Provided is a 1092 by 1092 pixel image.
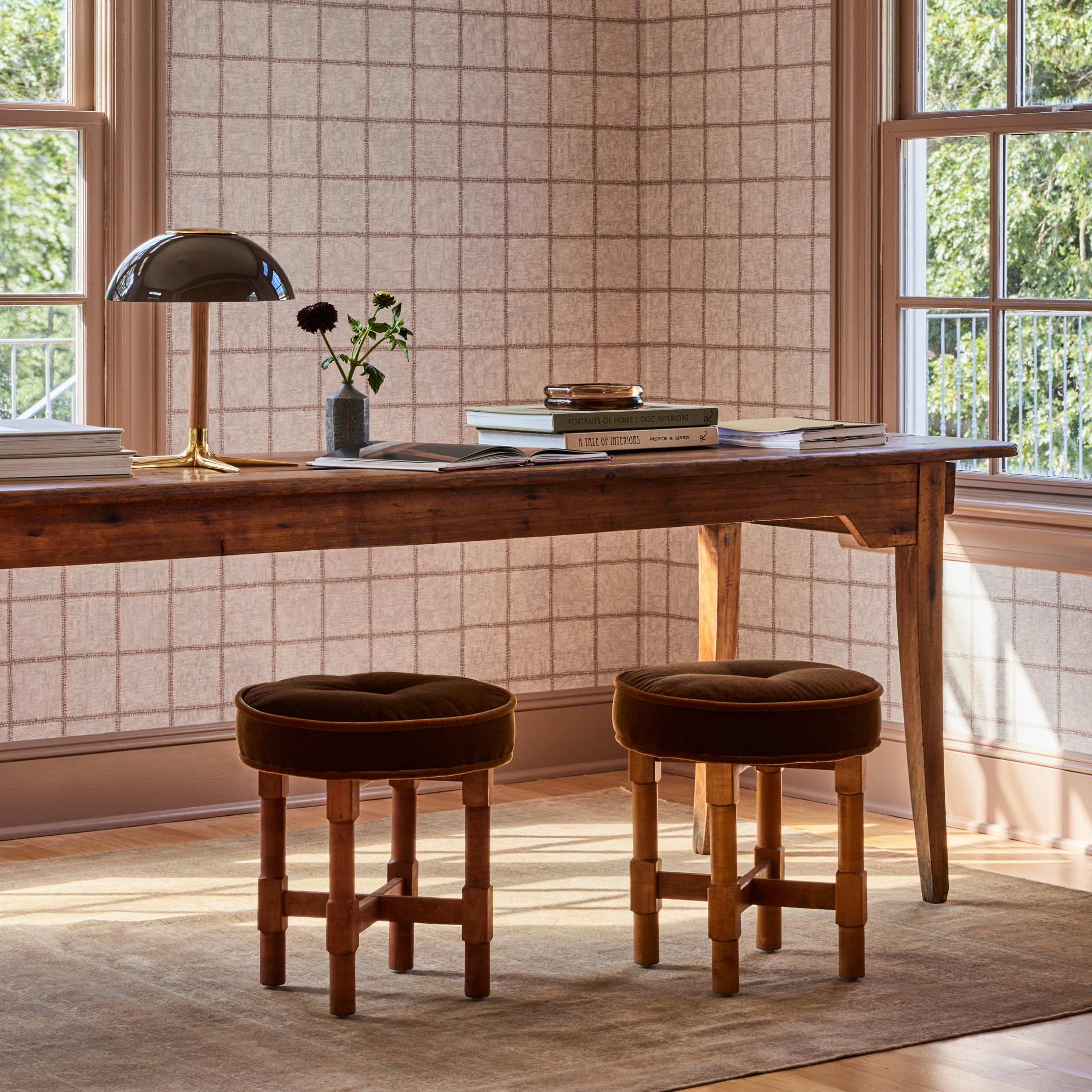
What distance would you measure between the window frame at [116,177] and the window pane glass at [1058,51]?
2.01 meters

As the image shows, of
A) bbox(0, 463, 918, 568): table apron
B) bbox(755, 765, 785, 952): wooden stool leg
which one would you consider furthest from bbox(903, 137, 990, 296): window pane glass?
bbox(755, 765, 785, 952): wooden stool leg

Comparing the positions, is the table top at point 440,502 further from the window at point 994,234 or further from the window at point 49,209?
the window at point 49,209

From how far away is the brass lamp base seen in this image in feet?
11.0

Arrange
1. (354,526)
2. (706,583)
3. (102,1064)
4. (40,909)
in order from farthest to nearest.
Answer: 1. (706,583)
2. (40,909)
3. (354,526)
4. (102,1064)

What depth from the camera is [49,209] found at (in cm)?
450

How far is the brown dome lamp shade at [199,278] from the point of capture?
10.7ft

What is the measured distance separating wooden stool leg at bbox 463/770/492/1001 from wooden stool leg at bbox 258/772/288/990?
0.31m

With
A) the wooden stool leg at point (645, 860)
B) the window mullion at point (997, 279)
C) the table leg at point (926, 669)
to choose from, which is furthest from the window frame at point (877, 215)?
the wooden stool leg at point (645, 860)

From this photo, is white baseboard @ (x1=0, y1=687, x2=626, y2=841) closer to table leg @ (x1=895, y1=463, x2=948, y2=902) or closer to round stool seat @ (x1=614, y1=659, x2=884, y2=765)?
table leg @ (x1=895, y1=463, x2=948, y2=902)

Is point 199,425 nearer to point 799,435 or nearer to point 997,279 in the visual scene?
point 799,435

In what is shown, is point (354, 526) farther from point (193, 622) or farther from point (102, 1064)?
point (193, 622)

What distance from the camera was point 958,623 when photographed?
15.3ft

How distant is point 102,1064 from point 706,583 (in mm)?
1743

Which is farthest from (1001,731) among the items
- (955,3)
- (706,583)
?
(955,3)
